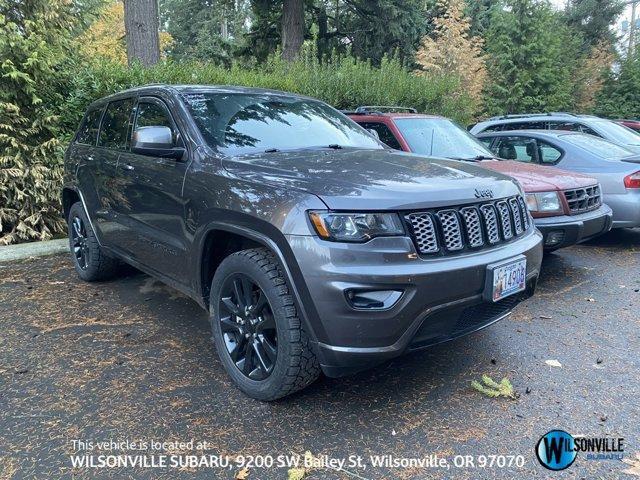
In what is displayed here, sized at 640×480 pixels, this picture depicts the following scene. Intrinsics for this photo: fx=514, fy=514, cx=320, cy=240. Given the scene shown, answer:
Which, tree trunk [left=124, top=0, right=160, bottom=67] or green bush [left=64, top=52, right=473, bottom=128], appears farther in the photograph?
tree trunk [left=124, top=0, right=160, bottom=67]

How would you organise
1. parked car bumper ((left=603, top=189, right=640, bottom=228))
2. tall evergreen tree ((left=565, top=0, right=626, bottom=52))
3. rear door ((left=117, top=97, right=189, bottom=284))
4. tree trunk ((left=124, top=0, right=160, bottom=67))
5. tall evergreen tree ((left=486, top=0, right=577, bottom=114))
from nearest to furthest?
rear door ((left=117, top=97, right=189, bottom=284))
parked car bumper ((left=603, top=189, right=640, bottom=228))
tree trunk ((left=124, top=0, right=160, bottom=67))
tall evergreen tree ((left=486, top=0, right=577, bottom=114))
tall evergreen tree ((left=565, top=0, right=626, bottom=52))

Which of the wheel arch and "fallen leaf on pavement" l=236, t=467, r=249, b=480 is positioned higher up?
the wheel arch

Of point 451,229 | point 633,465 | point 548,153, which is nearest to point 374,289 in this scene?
point 451,229

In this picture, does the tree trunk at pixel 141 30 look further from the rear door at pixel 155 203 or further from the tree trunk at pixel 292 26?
the tree trunk at pixel 292 26

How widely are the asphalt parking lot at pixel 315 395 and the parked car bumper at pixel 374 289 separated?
464 millimetres

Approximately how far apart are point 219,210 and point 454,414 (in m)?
1.76

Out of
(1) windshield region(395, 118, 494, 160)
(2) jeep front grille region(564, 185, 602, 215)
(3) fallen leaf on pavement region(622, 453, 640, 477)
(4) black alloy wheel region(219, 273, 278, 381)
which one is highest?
(1) windshield region(395, 118, 494, 160)

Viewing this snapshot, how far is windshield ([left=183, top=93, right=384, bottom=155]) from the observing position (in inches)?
138

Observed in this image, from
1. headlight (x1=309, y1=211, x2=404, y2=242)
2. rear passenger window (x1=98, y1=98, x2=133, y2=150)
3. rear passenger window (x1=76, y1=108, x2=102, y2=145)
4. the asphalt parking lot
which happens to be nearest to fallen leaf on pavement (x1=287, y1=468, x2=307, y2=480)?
the asphalt parking lot

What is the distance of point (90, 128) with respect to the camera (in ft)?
16.5

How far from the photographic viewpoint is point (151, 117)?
3.96 metres

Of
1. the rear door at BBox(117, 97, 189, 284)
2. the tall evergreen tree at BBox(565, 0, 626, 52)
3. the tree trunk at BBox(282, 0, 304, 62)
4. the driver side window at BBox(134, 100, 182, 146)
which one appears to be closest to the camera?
the rear door at BBox(117, 97, 189, 284)

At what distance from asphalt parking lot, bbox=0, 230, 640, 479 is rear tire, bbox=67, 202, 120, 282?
1.93 ft

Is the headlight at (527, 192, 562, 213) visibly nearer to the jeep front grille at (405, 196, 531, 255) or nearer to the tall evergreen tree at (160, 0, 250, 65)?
the jeep front grille at (405, 196, 531, 255)
